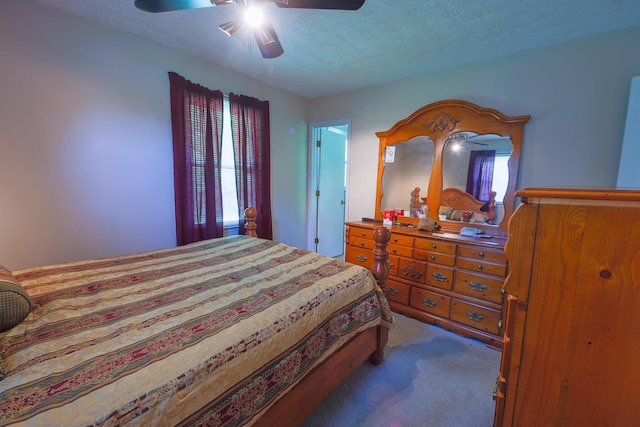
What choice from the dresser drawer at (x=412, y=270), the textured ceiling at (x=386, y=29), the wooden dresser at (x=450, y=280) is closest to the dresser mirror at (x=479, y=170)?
the wooden dresser at (x=450, y=280)

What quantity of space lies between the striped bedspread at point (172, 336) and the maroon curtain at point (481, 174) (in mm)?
1642

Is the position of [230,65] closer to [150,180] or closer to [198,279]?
[150,180]

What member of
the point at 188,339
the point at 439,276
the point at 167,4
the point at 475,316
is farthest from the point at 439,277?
the point at 167,4

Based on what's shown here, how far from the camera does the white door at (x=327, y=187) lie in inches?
159

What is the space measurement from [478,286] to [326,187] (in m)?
2.60

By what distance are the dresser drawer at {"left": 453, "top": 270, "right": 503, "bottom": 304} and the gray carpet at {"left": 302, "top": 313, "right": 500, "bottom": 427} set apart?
1.33 feet

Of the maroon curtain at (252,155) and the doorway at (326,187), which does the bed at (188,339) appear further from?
the doorway at (326,187)

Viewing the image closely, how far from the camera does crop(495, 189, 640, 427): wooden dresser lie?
Answer: 0.64 meters

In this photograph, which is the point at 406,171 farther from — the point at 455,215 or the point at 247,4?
the point at 247,4

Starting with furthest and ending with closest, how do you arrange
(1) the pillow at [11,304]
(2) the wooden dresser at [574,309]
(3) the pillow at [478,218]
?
(3) the pillow at [478,218], (1) the pillow at [11,304], (2) the wooden dresser at [574,309]

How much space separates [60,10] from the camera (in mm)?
1970

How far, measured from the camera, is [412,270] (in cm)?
255

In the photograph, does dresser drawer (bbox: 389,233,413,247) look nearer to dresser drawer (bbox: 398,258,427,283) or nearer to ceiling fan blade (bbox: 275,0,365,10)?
dresser drawer (bbox: 398,258,427,283)

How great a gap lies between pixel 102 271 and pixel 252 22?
1.80m
